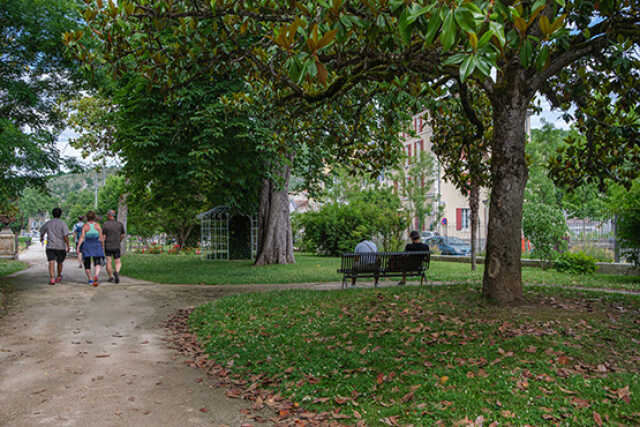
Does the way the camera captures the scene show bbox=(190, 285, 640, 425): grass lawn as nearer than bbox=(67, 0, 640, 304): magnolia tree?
Yes

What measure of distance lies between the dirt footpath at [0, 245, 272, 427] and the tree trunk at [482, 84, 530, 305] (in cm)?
386

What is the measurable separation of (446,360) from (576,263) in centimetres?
1334

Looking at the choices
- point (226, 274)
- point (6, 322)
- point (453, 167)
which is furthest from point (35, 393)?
point (226, 274)

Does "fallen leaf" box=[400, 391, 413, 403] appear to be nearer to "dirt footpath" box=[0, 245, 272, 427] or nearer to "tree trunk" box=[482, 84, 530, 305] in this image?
"dirt footpath" box=[0, 245, 272, 427]

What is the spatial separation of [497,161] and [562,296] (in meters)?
2.47

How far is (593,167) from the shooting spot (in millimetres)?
8586

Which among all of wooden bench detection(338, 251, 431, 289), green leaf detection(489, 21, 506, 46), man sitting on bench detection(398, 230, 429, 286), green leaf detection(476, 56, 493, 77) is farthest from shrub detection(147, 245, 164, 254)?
green leaf detection(489, 21, 506, 46)

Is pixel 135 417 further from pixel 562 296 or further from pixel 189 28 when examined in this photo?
pixel 562 296

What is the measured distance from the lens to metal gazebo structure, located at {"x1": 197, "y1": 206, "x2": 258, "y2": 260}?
27.3 m

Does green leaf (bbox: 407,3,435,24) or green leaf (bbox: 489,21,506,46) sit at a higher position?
green leaf (bbox: 407,3,435,24)

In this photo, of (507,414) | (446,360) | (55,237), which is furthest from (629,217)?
(55,237)

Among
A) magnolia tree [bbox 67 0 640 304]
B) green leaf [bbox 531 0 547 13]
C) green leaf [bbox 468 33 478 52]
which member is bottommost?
green leaf [bbox 468 33 478 52]

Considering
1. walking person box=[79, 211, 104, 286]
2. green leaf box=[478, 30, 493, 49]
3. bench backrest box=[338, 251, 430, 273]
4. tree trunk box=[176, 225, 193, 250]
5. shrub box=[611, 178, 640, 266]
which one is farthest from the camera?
tree trunk box=[176, 225, 193, 250]

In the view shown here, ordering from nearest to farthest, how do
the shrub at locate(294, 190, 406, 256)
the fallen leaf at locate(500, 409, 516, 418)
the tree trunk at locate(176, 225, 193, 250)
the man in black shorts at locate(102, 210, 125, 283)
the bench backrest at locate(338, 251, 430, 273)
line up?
the fallen leaf at locate(500, 409, 516, 418) → the bench backrest at locate(338, 251, 430, 273) → the man in black shorts at locate(102, 210, 125, 283) → the shrub at locate(294, 190, 406, 256) → the tree trunk at locate(176, 225, 193, 250)
